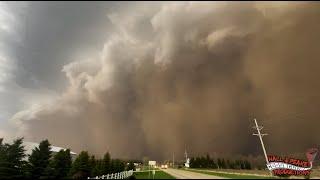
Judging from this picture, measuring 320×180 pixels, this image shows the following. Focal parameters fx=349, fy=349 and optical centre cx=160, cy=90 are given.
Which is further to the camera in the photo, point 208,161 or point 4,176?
point 208,161

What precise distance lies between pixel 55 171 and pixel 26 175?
4.11 m

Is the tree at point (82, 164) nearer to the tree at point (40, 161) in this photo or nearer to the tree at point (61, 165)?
the tree at point (61, 165)

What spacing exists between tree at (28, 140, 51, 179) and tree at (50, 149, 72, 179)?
1120 millimetres

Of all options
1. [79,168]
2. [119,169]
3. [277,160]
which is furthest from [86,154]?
[277,160]

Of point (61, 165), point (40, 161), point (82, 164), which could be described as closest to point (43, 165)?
point (40, 161)

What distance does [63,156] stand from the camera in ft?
180

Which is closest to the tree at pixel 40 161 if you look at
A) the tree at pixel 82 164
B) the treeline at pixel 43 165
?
the treeline at pixel 43 165

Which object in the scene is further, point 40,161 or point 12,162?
point 12,162

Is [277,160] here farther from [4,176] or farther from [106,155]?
[4,176]

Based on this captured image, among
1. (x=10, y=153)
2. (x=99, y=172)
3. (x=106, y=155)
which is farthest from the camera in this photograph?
(x=106, y=155)

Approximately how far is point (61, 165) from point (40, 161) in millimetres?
3603

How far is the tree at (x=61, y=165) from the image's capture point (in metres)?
52.6

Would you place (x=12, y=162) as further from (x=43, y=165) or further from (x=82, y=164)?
(x=82, y=164)

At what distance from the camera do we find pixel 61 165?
Answer: 54.6m
